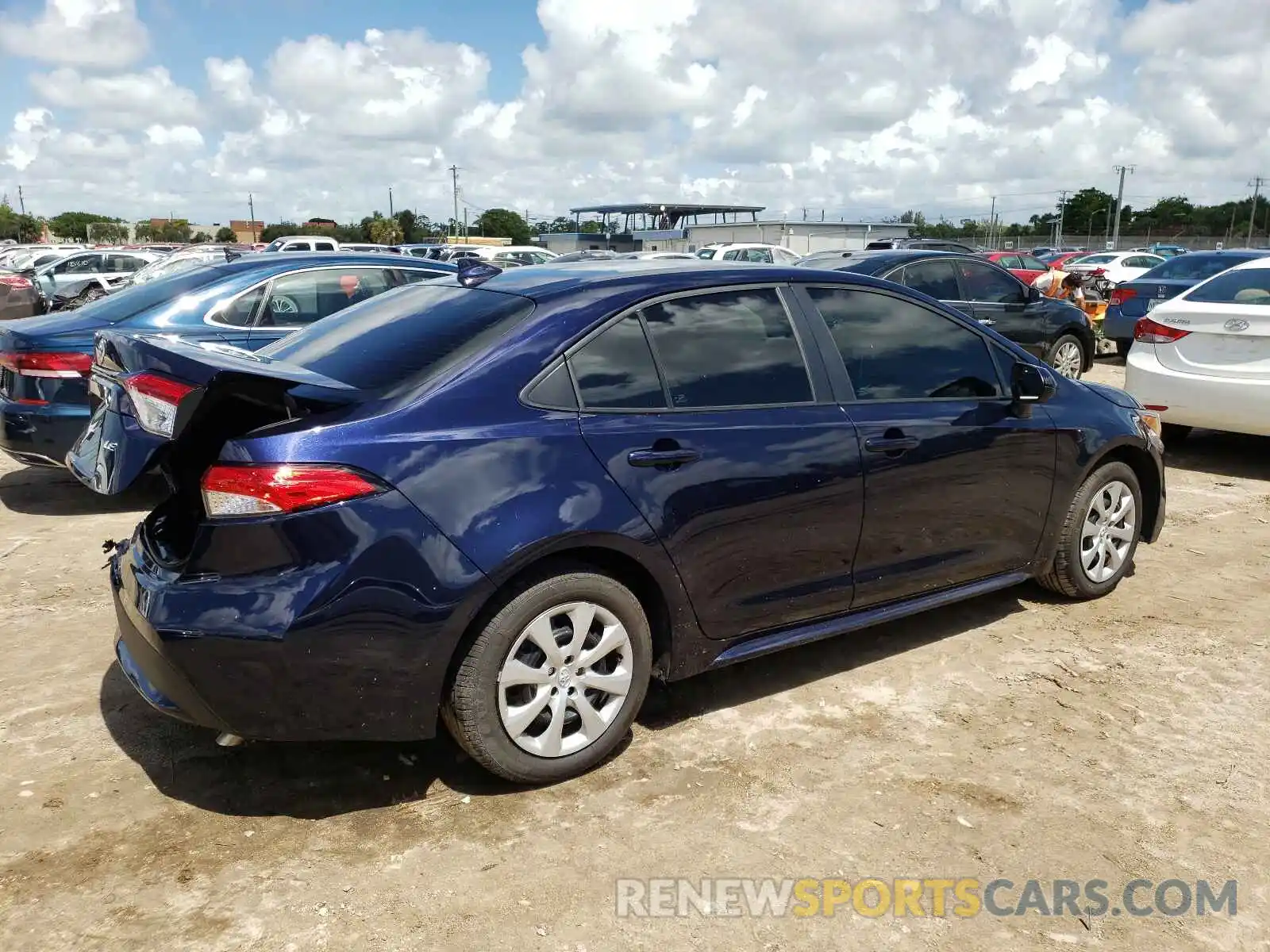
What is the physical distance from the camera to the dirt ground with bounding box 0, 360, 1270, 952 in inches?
106

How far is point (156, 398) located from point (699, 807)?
80.1 inches

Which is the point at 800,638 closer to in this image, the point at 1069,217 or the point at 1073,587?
the point at 1073,587

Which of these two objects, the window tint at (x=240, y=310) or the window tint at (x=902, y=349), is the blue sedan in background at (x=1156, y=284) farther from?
the window tint at (x=240, y=310)

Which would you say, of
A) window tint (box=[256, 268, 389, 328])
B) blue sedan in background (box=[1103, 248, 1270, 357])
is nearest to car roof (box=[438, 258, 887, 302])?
window tint (box=[256, 268, 389, 328])

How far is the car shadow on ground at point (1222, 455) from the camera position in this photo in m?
8.18

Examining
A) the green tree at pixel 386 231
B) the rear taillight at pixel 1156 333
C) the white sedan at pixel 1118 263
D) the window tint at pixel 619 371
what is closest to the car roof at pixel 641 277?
the window tint at pixel 619 371

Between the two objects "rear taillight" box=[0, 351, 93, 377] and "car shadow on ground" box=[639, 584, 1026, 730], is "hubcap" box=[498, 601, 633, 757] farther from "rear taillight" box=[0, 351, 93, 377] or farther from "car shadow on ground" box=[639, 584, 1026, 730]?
"rear taillight" box=[0, 351, 93, 377]

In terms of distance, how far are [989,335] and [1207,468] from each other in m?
4.78

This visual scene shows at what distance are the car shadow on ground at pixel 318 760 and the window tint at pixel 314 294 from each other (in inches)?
136

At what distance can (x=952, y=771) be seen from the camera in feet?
11.4

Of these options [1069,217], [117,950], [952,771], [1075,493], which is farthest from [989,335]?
[1069,217]

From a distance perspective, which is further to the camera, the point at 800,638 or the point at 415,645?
the point at 800,638

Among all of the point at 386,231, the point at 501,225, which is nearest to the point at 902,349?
the point at 386,231

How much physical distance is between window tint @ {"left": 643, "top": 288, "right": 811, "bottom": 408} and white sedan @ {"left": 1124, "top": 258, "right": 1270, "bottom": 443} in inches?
206
